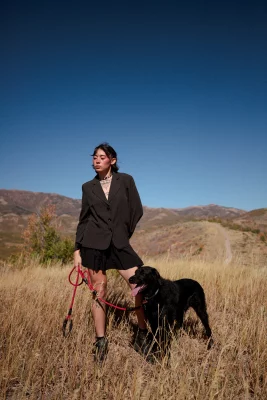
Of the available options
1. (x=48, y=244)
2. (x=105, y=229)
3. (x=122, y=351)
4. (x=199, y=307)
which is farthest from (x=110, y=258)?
(x=48, y=244)

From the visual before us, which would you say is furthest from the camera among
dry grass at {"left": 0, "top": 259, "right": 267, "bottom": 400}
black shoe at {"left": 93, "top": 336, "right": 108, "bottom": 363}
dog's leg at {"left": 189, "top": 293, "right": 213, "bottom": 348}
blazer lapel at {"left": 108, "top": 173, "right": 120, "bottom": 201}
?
dog's leg at {"left": 189, "top": 293, "right": 213, "bottom": 348}

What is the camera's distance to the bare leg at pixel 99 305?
9.02 ft

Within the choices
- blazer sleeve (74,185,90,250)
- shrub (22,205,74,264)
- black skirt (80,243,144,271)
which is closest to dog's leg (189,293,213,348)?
black skirt (80,243,144,271)

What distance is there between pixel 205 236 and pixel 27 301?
736 inches

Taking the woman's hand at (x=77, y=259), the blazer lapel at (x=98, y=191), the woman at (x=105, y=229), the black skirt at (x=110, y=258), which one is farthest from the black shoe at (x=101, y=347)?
the blazer lapel at (x=98, y=191)

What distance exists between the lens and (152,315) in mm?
2658

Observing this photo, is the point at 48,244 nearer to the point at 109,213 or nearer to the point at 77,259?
the point at 77,259

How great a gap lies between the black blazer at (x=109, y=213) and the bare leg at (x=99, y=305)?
1.13ft

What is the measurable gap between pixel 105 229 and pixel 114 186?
50cm

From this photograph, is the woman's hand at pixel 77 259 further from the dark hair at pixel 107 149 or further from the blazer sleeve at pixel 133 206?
the dark hair at pixel 107 149

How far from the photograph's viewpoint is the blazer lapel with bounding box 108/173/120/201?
287 cm

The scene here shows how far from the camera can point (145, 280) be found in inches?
104

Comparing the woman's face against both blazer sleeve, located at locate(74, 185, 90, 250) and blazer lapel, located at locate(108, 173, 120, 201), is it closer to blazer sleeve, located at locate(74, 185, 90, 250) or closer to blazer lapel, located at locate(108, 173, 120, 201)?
blazer lapel, located at locate(108, 173, 120, 201)

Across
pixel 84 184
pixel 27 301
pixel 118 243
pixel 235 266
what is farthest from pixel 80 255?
pixel 235 266
